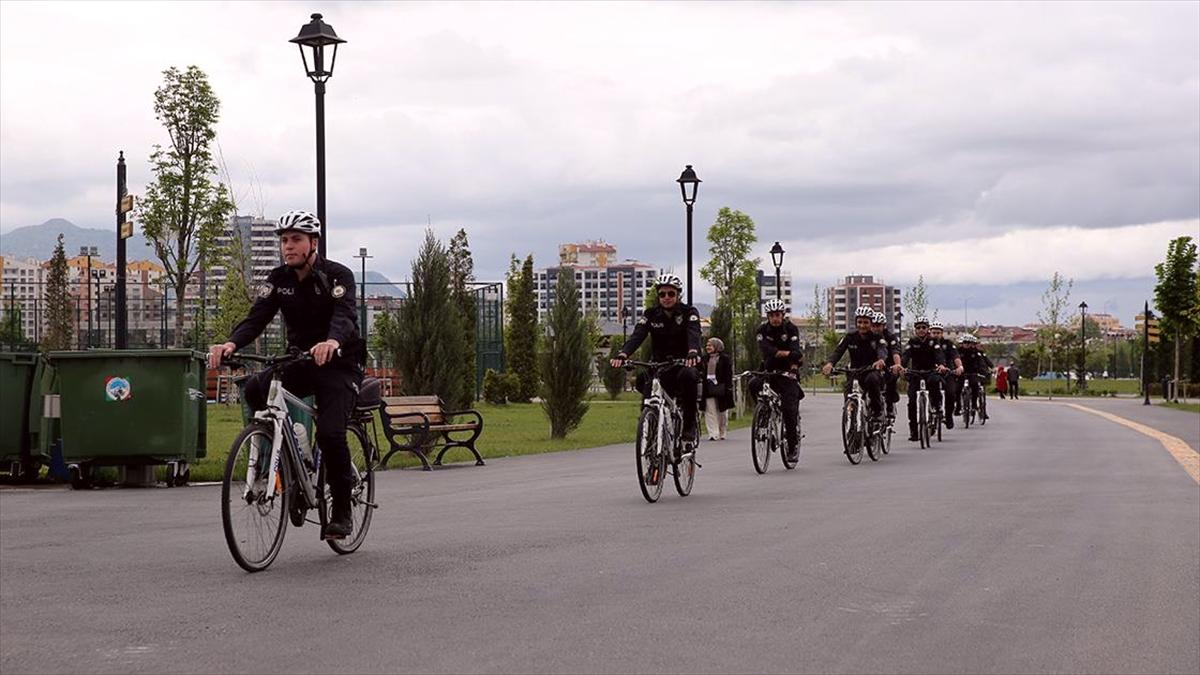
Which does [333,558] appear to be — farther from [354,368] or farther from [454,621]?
[454,621]

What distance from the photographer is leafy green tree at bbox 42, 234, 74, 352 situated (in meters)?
56.5

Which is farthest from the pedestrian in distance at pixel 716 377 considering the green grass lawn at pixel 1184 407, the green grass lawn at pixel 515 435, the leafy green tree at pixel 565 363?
the green grass lawn at pixel 1184 407

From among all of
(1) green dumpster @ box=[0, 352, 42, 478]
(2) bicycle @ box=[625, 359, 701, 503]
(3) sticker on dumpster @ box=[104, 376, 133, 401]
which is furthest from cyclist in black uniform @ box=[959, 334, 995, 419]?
(1) green dumpster @ box=[0, 352, 42, 478]

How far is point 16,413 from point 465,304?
1373 inches

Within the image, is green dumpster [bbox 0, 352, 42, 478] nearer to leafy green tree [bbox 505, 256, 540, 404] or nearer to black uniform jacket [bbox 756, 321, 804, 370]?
black uniform jacket [bbox 756, 321, 804, 370]

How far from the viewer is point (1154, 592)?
8.92m

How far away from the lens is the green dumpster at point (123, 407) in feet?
53.7

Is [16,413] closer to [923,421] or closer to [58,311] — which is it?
[923,421]

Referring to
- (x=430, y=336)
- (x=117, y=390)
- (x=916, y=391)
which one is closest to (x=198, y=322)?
(x=430, y=336)

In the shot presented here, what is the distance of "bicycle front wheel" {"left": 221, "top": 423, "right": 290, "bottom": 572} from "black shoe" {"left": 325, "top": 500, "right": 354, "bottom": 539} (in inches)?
13.2

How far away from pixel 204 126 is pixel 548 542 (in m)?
33.9

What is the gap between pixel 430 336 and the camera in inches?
884

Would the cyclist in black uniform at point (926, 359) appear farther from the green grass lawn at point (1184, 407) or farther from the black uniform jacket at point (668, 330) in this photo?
the green grass lawn at point (1184, 407)

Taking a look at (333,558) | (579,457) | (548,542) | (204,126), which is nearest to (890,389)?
(579,457)
